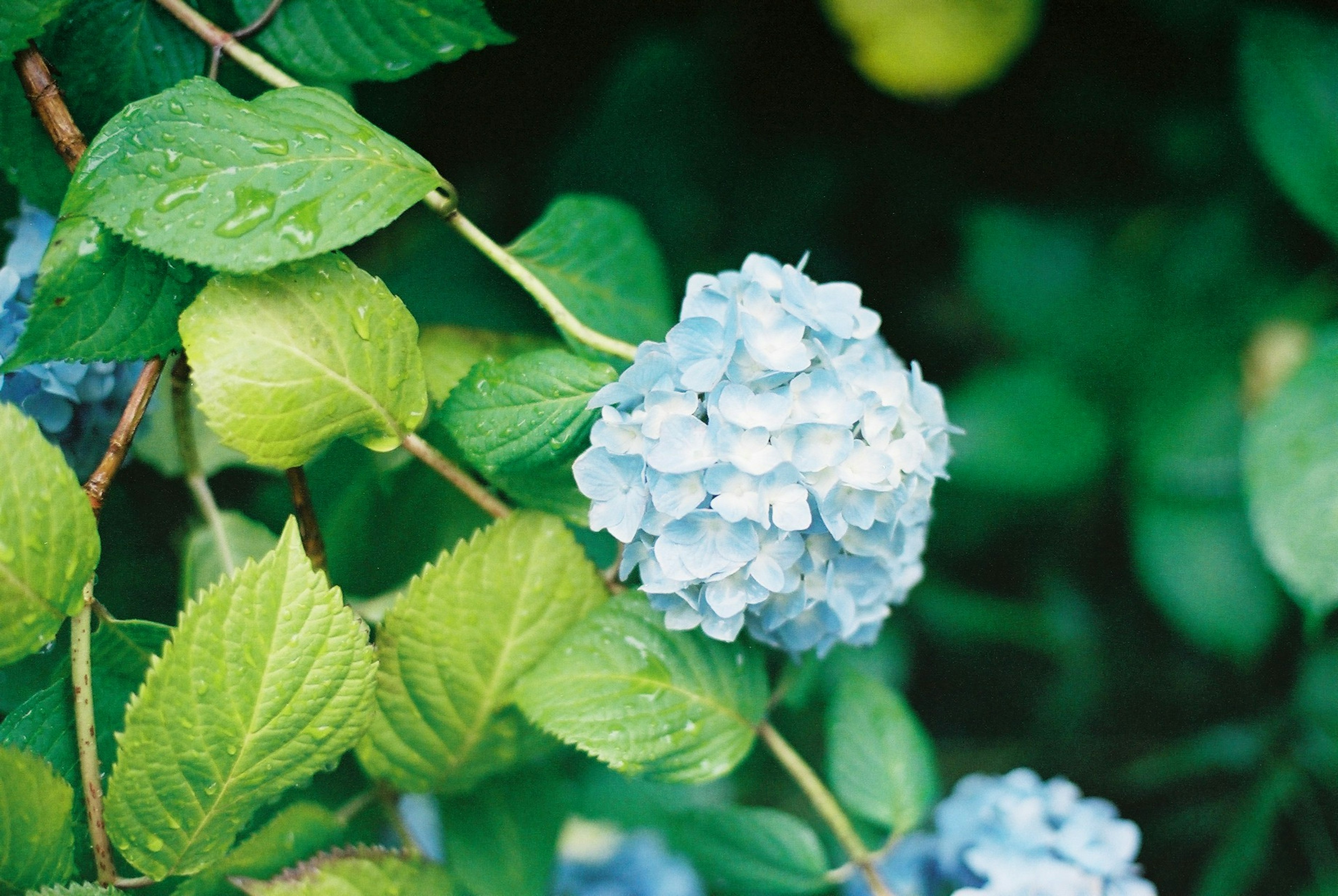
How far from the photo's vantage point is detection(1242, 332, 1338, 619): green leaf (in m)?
1.06

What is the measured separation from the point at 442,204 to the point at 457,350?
0.48 feet

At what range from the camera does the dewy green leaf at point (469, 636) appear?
0.77 metres

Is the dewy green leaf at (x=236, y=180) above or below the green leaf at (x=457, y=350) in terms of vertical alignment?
above

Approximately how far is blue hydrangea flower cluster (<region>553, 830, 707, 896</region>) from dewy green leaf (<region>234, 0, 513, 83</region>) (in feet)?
3.06

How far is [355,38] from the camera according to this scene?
0.81 metres

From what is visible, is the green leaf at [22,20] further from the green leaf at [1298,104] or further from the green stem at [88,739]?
the green leaf at [1298,104]

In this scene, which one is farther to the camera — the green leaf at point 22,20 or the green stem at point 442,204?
the green stem at point 442,204

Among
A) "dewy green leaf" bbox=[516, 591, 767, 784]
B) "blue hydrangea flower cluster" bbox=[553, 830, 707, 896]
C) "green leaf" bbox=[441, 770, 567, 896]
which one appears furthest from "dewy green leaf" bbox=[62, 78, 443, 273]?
"blue hydrangea flower cluster" bbox=[553, 830, 707, 896]

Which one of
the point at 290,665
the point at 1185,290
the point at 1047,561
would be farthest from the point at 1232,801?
the point at 290,665

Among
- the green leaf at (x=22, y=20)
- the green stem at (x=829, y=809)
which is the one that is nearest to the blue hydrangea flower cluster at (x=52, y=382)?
the green leaf at (x=22, y=20)

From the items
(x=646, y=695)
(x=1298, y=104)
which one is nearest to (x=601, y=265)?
(x=646, y=695)

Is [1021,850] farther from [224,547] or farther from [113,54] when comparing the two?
[113,54]

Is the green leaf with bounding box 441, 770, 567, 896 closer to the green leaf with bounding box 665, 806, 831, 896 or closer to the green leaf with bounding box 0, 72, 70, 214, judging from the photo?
the green leaf with bounding box 665, 806, 831, 896

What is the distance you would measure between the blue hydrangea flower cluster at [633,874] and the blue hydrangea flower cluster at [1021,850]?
27cm
